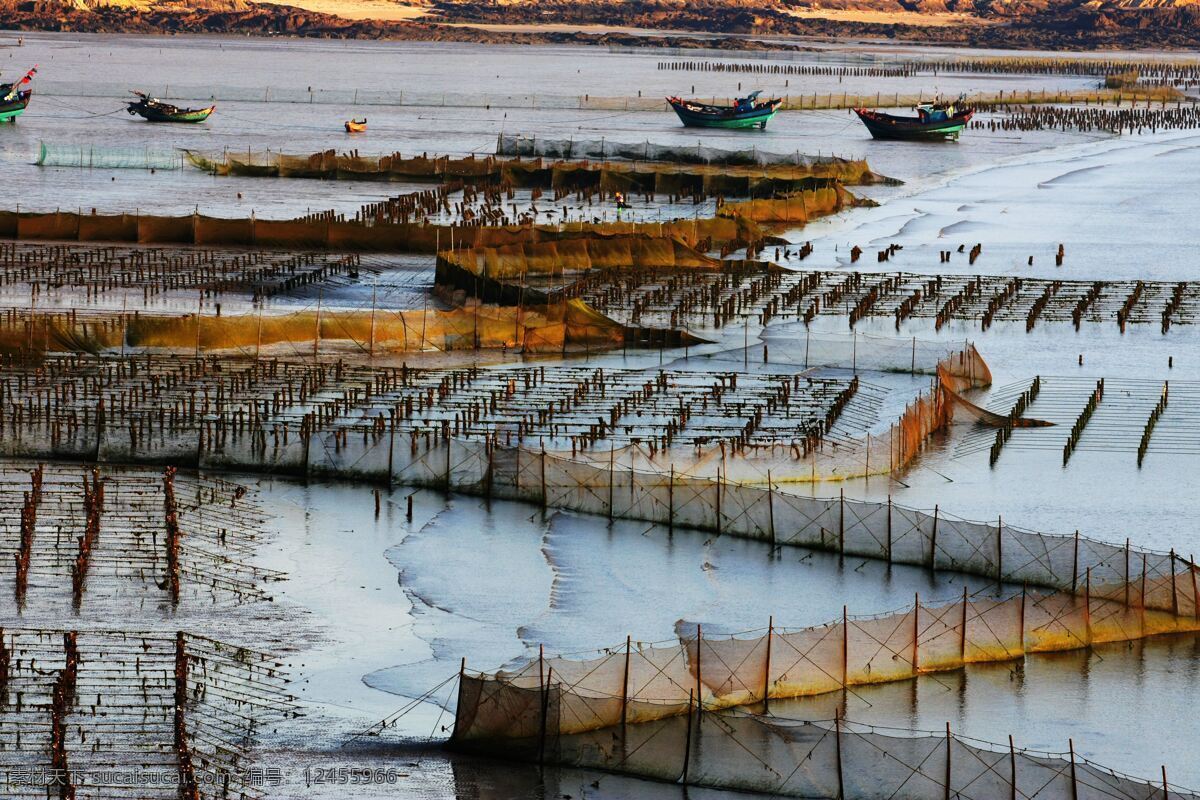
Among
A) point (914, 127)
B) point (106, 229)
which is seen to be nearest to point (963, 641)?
point (106, 229)

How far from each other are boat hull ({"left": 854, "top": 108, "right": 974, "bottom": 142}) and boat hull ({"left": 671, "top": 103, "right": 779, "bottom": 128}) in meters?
6.15

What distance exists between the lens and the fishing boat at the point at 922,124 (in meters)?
96.1

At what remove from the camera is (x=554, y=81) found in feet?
524

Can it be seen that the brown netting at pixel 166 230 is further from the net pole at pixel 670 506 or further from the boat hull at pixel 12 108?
the boat hull at pixel 12 108

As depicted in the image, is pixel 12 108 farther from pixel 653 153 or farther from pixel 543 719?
pixel 543 719

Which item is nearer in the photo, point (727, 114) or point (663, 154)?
point (663, 154)

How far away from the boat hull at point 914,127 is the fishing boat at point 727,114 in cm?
612

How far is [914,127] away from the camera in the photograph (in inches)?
3829

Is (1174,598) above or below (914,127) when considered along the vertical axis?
above

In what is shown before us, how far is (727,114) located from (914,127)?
11.3 meters

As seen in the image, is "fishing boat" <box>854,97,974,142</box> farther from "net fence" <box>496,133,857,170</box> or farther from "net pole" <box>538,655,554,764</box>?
"net pole" <box>538,655,554,764</box>

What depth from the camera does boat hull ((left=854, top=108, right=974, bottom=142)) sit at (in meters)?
96.3

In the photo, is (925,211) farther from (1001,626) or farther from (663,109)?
(663,109)

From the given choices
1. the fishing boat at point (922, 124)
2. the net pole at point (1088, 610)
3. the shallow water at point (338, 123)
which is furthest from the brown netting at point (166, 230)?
the fishing boat at point (922, 124)
